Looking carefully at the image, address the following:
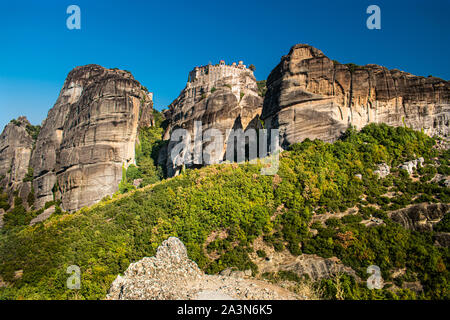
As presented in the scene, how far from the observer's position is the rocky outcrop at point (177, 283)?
13.4 metres

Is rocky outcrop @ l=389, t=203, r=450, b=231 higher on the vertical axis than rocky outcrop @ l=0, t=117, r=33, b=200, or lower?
lower

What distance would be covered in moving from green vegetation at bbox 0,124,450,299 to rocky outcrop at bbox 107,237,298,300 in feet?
3.35

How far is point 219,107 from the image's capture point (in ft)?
122

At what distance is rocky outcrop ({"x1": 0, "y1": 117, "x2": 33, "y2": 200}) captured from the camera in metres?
42.3

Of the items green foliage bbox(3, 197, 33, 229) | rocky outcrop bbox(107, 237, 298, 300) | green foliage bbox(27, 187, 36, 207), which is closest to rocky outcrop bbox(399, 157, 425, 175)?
rocky outcrop bbox(107, 237, 298, 300)

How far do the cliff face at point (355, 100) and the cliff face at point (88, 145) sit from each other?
22.8m

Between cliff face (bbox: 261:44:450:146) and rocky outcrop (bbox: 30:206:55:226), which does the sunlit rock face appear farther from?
cliff face (bbox: 261:44:450:146)

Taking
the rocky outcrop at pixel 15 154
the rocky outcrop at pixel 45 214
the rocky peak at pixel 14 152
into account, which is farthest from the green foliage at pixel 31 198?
the rocky peak at pixel 14 152

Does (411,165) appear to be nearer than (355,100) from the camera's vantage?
Yes

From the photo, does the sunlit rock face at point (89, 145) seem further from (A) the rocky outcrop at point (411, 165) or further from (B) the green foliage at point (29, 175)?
(A) the rocky outcrop at point (411, 165)

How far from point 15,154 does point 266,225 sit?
44.2 metres

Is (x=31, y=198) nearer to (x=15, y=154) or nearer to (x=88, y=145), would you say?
(x=15, y=154)

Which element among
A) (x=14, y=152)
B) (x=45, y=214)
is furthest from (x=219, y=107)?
(x=14, y=152)

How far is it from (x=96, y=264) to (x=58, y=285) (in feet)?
6.66
